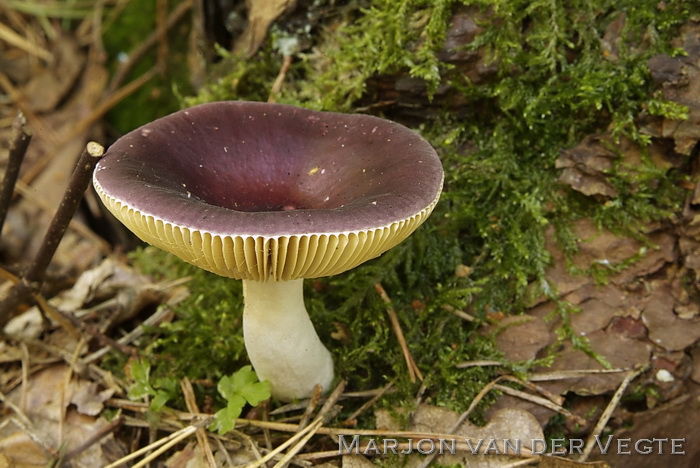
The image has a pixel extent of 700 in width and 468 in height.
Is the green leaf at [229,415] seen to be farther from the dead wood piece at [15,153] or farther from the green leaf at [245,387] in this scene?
the dead wood piece at [15,153]

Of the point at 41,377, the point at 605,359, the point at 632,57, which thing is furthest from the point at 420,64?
the point at 41,377

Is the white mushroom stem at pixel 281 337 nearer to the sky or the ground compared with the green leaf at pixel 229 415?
nearer to the sky

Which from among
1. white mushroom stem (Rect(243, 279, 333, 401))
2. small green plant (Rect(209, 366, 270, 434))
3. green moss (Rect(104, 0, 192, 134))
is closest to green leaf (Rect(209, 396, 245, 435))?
small green plant (Rect(209, 366, 270, 434))

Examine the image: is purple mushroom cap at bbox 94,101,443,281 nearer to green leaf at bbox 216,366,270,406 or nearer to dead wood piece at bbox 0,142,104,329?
dead wood piece at bbox 0,142,104,329

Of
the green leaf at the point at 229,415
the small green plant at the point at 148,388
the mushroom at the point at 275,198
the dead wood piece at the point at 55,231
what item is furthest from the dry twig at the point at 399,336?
the dead wood piece at the point at 55,231

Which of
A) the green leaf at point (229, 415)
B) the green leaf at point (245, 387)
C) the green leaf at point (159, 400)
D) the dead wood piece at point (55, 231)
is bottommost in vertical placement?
the green leaf at point (159, 400)

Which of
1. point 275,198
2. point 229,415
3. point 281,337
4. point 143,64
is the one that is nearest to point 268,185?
point 275,198

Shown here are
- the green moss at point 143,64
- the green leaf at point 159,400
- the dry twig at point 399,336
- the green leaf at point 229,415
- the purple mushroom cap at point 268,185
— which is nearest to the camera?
the purple mushroom cap at point 268,185
